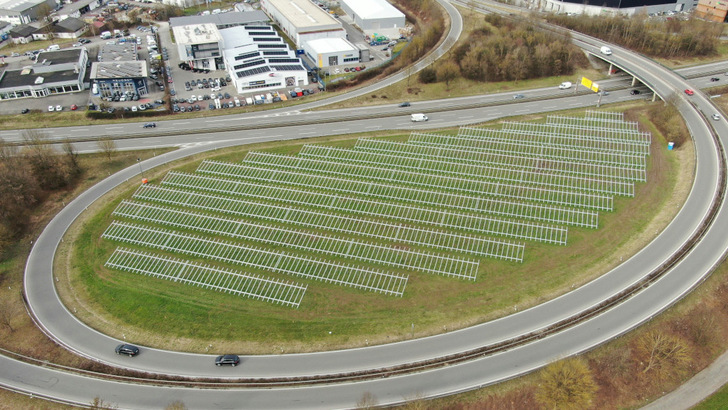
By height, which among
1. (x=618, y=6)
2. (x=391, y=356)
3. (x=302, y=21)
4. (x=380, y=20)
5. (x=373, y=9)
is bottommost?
(x=391, y=356)

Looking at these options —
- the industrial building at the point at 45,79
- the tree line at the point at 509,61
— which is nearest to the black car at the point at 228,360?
the tree line at the point at 509,61

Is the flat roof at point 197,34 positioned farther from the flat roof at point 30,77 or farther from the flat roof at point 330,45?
the flat roof at point 30,77

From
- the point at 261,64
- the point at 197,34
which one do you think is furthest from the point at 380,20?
the point at 197,34

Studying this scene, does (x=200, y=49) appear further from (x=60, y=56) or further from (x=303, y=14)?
(x=303, y=14)

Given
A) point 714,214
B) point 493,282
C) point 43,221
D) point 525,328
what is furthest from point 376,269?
point 43,221

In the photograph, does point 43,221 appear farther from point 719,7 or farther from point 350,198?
point 719,7

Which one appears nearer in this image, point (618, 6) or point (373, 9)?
point (618, 6)
